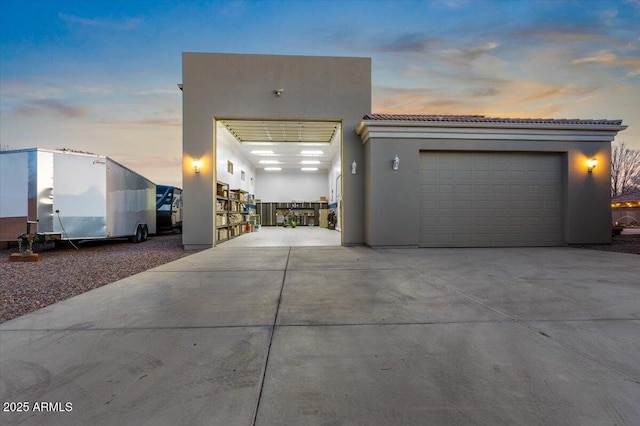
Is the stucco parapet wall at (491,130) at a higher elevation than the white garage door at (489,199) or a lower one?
higher

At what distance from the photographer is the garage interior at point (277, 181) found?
11344 millimetres

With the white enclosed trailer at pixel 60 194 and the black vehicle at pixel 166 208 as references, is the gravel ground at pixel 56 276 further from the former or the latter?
the black vehicle at pixel 166 208

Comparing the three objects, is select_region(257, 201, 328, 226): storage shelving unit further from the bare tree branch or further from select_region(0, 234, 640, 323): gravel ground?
the bare tree branch

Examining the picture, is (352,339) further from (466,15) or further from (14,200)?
(466,15)

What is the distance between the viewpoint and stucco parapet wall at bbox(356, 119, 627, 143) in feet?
27.5

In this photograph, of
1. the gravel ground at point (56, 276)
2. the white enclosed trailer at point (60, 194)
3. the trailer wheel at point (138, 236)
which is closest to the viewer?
the gravel ground at point (56, 276)

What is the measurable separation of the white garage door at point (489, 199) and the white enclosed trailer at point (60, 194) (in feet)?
32.3

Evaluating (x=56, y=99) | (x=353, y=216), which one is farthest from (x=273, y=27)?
(x=56, y=99)

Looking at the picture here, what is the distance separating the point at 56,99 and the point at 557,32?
23761 millimetres

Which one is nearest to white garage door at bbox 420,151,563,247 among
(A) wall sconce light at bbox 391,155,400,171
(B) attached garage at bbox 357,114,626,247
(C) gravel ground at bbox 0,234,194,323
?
(B) attached garage at bbox 357,114,626,247

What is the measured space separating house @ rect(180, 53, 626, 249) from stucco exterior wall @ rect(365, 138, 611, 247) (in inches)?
1.2

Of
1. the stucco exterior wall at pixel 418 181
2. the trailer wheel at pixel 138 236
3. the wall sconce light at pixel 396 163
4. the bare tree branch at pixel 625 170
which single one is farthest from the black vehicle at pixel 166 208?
the bare tree branch at pixel 625 170

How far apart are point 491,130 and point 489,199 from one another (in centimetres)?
217

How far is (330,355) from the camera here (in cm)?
211
